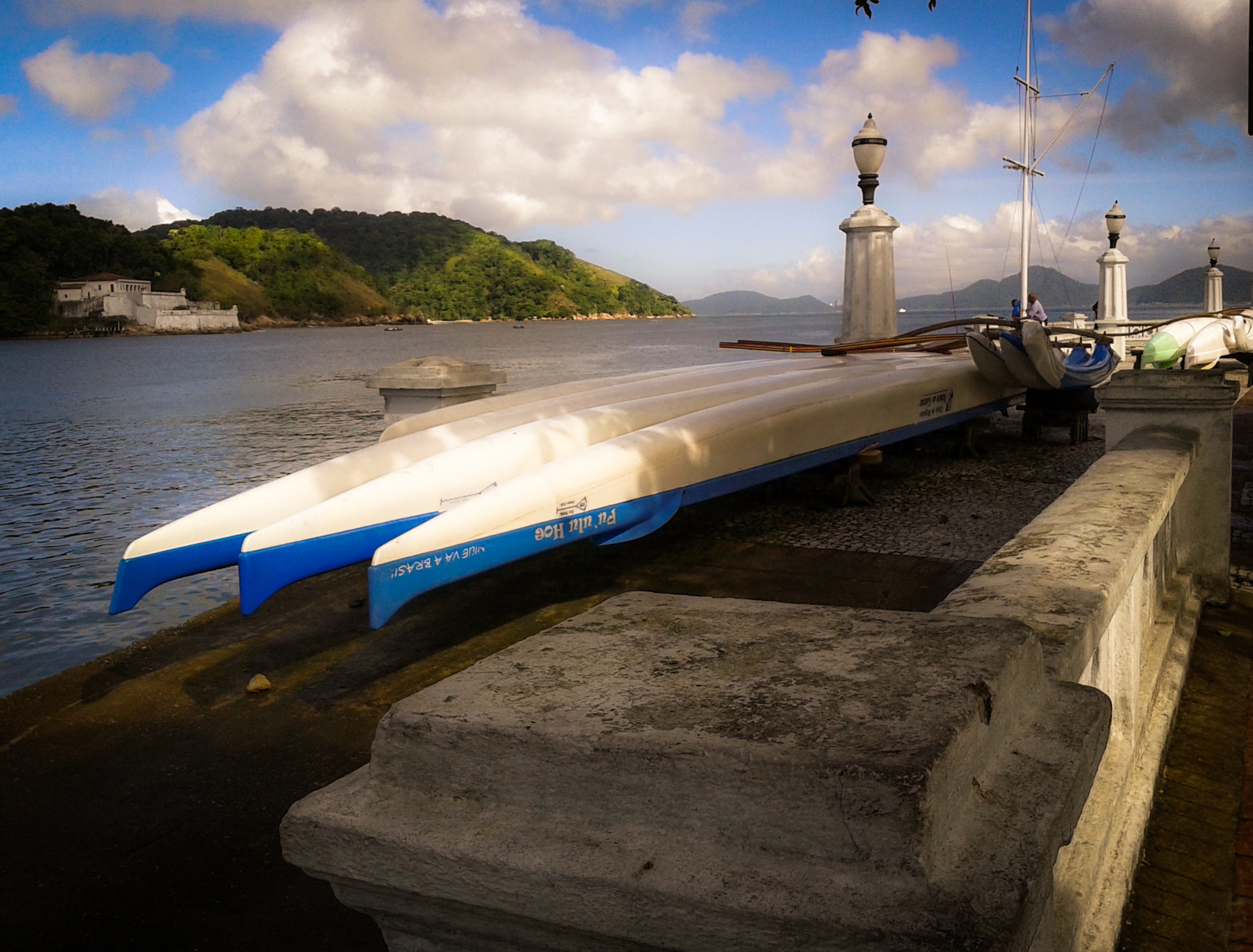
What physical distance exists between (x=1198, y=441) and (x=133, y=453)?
17.3 m

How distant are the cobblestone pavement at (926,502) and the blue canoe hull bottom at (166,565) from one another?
126 inches

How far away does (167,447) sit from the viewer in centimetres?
1800

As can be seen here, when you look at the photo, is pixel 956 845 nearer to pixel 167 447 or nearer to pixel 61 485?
pixel 61 485

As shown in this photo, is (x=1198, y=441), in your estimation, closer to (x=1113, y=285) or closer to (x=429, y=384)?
(x=429, y=384)

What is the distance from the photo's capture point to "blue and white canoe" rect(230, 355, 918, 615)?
4648 mm

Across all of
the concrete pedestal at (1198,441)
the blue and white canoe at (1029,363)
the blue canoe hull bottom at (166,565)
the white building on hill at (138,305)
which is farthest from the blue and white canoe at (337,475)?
the white building on hill at (138,305)

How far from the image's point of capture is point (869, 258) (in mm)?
10953

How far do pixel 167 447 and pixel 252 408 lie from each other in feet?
26.1

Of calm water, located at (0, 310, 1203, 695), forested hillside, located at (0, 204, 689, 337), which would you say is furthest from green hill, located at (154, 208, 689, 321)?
calm water, located at (0, 310, 1203, 695)

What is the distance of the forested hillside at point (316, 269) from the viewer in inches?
4230

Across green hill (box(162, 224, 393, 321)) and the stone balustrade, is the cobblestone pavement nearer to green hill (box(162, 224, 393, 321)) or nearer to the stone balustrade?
the stone balustrade

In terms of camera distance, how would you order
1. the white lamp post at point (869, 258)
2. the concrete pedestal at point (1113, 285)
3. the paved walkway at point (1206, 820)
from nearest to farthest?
1. the paved walkway at point (1206, 820)
2. the white lamp post at point (869, 258)
3. the concrete pedestal at point (1113, 285)

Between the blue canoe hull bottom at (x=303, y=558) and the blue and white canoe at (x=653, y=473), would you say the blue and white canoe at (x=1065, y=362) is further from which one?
the blue canoe hull bottom at (x=303, y=558)

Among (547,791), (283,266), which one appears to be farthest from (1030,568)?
(283,266)
